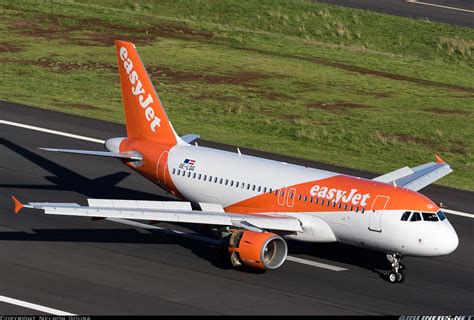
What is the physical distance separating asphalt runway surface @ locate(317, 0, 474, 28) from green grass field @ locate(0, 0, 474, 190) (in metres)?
3.96

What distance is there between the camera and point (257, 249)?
45250mm

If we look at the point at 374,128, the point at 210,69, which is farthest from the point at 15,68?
the point at 374,128

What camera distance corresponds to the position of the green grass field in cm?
7225

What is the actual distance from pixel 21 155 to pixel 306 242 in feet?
67.9

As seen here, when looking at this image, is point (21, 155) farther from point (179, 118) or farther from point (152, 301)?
point (152, 301)

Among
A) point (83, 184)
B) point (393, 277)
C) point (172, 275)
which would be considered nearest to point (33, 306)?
point (172, 275)

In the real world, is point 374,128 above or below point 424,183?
below

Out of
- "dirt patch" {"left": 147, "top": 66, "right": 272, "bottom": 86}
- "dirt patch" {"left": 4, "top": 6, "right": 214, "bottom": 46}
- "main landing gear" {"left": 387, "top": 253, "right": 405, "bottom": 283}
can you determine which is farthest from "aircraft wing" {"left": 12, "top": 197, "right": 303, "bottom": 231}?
"dirt patch" {"left": 4, "top": 6, "right": 214, "bottom": 46}

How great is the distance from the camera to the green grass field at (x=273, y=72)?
72.2 meters

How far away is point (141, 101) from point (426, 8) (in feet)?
213

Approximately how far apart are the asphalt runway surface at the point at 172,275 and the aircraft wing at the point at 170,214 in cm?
205

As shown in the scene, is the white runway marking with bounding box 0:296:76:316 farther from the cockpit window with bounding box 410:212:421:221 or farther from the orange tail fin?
the cockpit window with bounding box 410:212:421:221

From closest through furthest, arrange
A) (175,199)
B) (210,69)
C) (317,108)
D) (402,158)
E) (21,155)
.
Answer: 1. (175,199)
2. (21,155)
3. (402,158)
4. (317,108)
5. (210,69)

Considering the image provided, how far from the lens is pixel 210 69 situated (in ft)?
291
